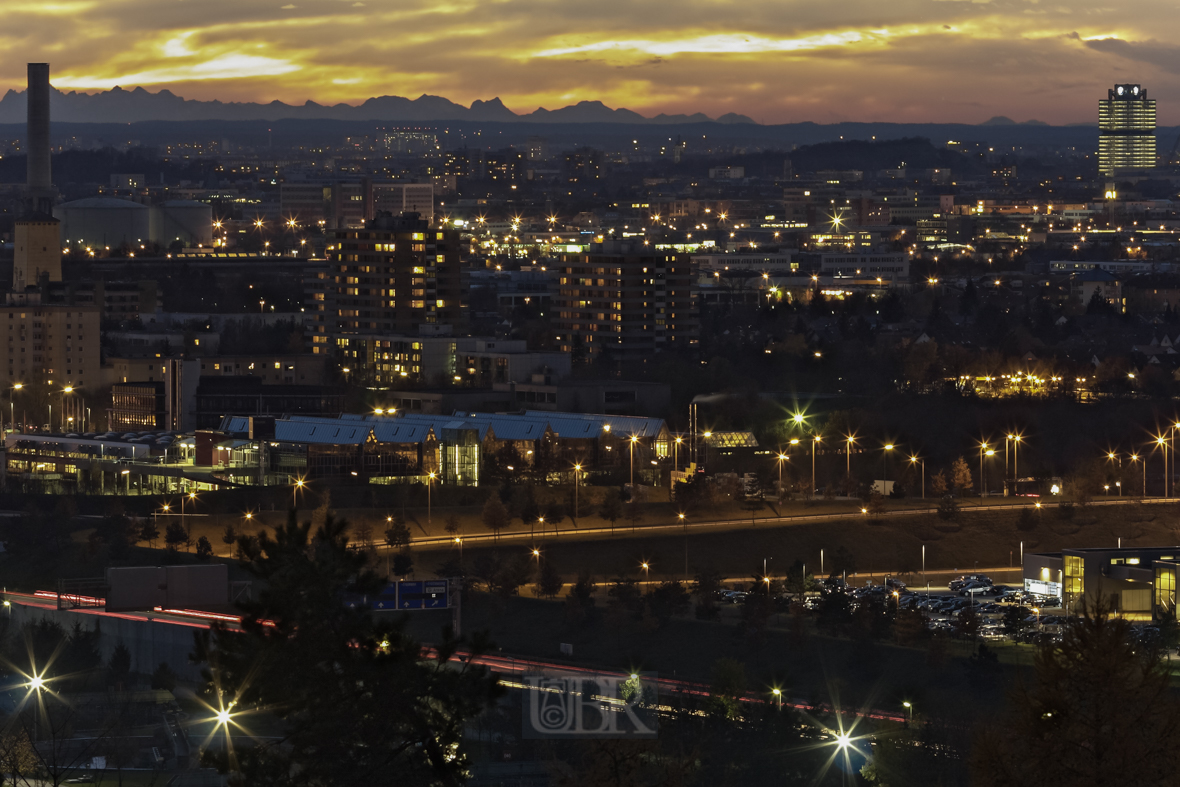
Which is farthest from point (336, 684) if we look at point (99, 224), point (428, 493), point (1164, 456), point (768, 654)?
point (99, 224)

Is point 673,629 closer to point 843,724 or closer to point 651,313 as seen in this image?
point 843,724

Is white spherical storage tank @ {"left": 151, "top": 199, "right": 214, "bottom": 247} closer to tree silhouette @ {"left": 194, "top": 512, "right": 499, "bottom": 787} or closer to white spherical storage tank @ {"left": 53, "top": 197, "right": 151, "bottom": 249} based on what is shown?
white spherical storage tank @ {"left": 53, "top": 197, "right": 151, "bottom": 249}

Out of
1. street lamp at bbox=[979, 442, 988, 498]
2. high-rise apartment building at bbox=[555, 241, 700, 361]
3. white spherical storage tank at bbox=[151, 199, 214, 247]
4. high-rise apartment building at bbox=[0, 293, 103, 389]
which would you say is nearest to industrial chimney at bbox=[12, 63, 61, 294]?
white spherical storage tank at bbox=[151, 199, 214, 247]

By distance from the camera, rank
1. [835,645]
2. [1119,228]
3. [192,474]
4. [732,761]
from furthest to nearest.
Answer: [1119,228] → [192,474] → [835,645] → [732,761]

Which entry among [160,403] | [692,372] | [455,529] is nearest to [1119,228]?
[692,372]

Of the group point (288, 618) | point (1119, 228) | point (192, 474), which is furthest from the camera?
point (1119, 228)

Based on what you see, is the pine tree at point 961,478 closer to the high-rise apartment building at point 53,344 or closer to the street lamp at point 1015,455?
the street lamp at point 1015,455

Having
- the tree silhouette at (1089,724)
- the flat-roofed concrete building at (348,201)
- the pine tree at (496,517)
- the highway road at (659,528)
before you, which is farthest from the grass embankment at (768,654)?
the flat-roofed concrete building at (348,201)
